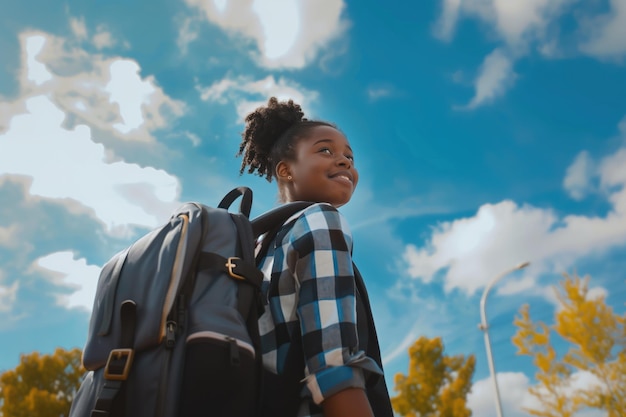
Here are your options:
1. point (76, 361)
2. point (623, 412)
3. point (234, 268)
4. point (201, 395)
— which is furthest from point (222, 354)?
point (76, 361)

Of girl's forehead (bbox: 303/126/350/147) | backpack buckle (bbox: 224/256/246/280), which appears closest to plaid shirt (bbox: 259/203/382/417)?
backpack buckle (bbox: 224/256/246/280)

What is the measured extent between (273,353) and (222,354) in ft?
1.08

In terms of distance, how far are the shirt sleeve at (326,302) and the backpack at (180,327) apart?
151mm

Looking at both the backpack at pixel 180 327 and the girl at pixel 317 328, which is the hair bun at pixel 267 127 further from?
the backpack at pixel 180 327

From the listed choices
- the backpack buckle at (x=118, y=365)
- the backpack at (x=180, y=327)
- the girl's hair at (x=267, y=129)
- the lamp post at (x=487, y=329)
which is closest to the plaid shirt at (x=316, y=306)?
the backpack at (x=180, y=327)

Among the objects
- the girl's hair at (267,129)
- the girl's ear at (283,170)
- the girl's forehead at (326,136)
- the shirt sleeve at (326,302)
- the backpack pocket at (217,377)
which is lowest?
the backpack pocket at (217,377)

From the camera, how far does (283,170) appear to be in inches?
104

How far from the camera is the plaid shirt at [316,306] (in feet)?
5.10

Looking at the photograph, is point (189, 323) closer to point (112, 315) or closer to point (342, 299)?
point (112, 315)

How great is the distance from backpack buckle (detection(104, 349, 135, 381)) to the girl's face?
1149 mm

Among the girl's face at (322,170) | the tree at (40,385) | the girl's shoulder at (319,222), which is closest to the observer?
the girl's shoulder at (319,222)

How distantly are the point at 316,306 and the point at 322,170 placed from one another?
91cm

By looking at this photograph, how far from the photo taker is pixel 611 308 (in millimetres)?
14664

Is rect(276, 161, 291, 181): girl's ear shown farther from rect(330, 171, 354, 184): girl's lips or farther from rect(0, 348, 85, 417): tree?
rect(0, 348, 85, 417): tree
